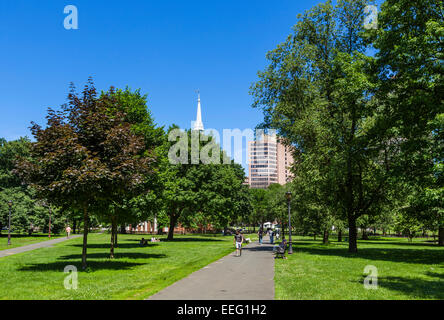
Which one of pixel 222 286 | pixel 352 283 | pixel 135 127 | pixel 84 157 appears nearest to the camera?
pixel 222 286

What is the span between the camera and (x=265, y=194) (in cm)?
12494

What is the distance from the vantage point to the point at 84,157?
16203mm

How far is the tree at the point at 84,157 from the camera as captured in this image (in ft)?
51.4

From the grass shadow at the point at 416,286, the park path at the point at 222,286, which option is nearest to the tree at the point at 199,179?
the park path at the point at 222,286

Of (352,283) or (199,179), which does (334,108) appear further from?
A: (199,179)

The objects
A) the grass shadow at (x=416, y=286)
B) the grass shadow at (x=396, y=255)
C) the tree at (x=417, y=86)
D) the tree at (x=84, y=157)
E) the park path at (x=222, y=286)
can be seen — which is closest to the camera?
the park path at (x=222, y=286)

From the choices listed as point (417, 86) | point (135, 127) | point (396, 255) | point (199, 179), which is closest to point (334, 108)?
point (417, 86)

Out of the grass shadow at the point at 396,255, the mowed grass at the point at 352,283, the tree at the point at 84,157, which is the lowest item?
the grass shadow at the point at 396,255

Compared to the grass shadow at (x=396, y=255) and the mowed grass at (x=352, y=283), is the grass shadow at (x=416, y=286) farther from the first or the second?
the grass shadow at (x=396, y=255)

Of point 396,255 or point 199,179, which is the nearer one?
point 396,255

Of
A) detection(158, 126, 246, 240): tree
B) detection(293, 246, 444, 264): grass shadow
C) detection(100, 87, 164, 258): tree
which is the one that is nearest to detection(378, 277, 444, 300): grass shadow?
detection(293, 246, 444, 264): grass shadow

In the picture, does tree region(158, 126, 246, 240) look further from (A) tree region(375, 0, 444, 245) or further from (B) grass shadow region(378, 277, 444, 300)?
(B) grass shadow region(378, 277, 444, 300)

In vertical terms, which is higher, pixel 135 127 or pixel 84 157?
pixel 135 127

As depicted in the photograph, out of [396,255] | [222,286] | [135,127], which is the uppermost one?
[135,127]
